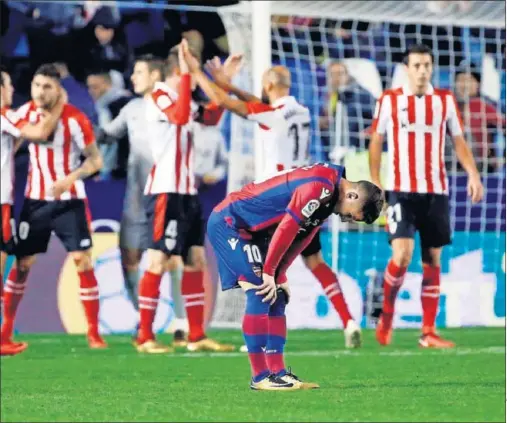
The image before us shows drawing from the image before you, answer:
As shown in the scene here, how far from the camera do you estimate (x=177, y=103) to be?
32.1 feet

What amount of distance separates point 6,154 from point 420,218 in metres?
3.03

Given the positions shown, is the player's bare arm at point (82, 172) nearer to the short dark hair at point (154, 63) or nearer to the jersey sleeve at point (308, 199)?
the short dark hair at point (154, 63)

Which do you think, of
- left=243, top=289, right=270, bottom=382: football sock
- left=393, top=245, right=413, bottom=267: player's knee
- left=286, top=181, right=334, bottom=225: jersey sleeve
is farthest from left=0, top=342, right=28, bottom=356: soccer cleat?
left=286, top=181, right=334, bottom=225: jersey sleeve

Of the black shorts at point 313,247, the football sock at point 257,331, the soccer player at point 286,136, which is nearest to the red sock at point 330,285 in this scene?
the soccer player at point 286,136

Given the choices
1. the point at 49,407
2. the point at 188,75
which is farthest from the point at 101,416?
the point at 188,75

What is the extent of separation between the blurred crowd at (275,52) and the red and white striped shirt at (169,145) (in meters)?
2.68

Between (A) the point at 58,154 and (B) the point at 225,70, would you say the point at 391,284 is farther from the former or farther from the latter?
(A) the point at 58,154

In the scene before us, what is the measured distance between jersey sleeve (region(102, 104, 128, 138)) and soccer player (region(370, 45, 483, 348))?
3.01 metres

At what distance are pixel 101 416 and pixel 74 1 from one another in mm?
7505

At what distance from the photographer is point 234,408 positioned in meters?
6.04

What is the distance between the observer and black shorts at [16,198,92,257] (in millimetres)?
10219

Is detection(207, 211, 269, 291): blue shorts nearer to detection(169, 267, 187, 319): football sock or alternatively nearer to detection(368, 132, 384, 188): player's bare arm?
detection(368, 132, 384, 188): player's bare arm

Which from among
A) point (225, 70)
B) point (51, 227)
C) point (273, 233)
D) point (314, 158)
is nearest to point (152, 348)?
point (51, 227)

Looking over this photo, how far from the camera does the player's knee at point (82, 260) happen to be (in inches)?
404
